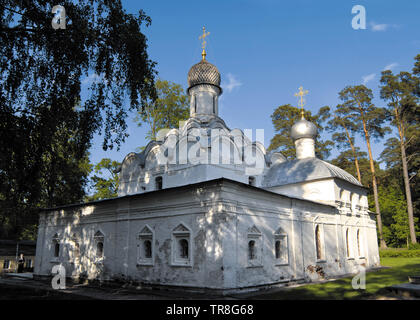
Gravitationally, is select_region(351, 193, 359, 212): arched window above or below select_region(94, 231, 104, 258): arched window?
above

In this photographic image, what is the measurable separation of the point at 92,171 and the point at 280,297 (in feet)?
62.0

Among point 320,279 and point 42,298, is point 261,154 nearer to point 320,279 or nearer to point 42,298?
point 320,279

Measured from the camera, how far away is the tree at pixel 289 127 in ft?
92.6

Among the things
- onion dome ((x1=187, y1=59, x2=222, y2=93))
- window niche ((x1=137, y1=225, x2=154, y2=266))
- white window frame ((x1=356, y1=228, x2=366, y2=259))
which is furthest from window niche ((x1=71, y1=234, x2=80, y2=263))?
white window frame ((x1=356, y1=228, x2=366, y2=259))

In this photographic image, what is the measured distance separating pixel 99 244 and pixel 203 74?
1002 cm

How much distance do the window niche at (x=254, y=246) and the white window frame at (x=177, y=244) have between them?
1.81 meters

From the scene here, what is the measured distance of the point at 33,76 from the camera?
26.3 feet

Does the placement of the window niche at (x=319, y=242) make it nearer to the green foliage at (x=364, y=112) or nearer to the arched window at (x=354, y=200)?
the arched window at (x=354, y=200)

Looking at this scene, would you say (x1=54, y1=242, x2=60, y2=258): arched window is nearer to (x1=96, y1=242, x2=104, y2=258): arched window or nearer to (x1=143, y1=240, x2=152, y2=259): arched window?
(x1=96, y1=242, x2=104, y2=258): arched window

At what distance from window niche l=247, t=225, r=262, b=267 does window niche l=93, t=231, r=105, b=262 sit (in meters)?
5.95

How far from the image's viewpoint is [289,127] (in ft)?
95.1

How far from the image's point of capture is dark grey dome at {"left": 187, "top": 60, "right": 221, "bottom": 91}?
58.2 feet

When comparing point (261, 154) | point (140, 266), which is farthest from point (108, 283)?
point (261, 154)

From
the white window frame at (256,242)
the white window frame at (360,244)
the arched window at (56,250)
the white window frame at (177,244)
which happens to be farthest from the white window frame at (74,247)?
the white window frame at (360,244)
